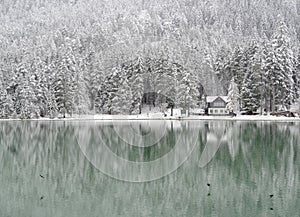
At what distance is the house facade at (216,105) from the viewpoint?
8250 cm

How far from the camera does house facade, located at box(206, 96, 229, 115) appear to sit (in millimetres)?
82500

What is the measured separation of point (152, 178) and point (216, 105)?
62401 mm

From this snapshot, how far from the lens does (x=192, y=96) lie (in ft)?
250

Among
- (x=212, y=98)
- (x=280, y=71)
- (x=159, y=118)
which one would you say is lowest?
(x=159, y=118)

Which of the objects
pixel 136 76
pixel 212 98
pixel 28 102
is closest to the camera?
pixel 28 102

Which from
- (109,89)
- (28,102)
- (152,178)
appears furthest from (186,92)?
(152,178)

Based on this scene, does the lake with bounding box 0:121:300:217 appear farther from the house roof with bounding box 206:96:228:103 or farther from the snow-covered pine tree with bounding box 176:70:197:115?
the house roof with bounding box 206:96:228:103

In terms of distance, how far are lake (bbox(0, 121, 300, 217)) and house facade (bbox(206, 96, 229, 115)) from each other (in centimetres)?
4556

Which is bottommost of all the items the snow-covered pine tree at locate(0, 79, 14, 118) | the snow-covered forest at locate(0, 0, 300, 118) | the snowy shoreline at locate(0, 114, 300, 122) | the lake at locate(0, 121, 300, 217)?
the lake at locate(0, 121, 300, 217)

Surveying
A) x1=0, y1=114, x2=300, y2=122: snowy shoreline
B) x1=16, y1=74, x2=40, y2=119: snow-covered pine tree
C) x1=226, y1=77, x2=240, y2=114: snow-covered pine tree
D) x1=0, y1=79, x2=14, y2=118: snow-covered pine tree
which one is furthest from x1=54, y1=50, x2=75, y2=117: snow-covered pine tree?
x1=226, y1=77, x2=240, y2=114: snow-covered pine tree

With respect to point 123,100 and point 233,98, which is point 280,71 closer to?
point 233,98

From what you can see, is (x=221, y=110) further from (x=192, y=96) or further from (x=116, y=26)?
(x=116, y=26)

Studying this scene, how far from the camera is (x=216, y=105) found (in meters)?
83.0

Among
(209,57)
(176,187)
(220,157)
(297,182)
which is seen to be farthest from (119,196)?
(209,57)
